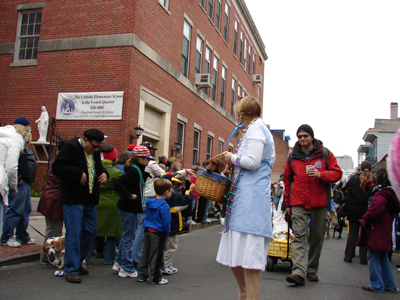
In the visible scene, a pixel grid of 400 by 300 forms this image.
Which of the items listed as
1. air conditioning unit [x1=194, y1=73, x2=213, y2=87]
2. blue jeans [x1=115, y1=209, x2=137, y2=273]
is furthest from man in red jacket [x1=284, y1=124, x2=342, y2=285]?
air conditioning unit [x1=194, y1=73, x2=213, y2=87]

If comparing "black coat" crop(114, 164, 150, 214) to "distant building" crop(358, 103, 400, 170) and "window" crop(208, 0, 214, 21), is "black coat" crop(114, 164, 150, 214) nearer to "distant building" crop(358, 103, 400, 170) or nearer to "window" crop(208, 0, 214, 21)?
"window" crop(208, 0, 214, 21)

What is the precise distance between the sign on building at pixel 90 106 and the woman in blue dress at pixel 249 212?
9.70 metres

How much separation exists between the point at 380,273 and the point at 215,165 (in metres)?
3.11

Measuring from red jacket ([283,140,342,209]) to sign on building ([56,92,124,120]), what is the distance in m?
8.12

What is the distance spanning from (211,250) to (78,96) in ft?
25.4

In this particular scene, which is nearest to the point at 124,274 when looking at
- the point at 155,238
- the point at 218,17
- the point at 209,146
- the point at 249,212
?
the point at 155,238

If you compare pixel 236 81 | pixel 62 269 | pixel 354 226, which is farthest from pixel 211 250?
pixel 236 81

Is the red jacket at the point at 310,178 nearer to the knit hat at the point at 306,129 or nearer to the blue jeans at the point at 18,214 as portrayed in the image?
the knit hat at the point at 306,129

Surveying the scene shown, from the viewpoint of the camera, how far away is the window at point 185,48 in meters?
18.1

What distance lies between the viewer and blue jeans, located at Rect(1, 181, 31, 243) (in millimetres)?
6484

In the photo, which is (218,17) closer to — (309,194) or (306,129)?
(306,129)

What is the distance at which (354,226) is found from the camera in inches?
296

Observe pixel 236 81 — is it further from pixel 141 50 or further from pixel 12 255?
pixel 12 255

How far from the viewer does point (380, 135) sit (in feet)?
140
